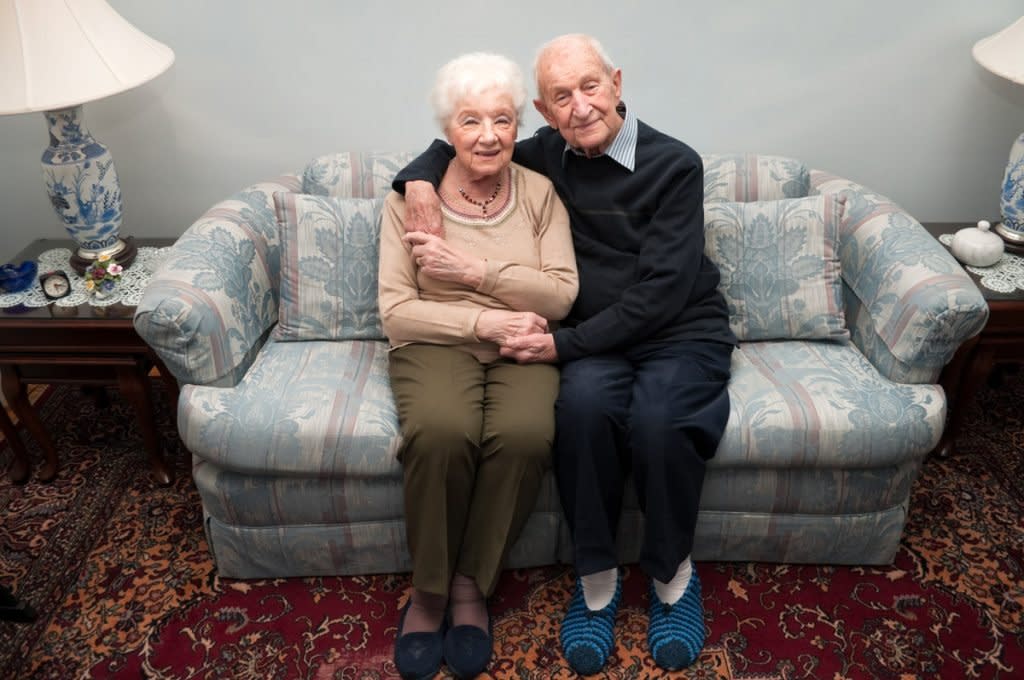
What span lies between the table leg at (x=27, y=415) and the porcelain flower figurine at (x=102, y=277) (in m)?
0.31

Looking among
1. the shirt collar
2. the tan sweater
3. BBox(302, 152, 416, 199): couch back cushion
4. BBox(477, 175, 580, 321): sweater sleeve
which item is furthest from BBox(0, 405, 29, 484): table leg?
the shirt collar

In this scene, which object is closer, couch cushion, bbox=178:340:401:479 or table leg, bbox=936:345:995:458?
couch cushion, bbox=178:340:401:479

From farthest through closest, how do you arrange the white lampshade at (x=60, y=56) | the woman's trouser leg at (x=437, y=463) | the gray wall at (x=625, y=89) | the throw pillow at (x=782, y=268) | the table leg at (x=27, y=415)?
1. the gray wall at (x=625, y=89)
2. the table leg at (x=27, y=415)
3. the throw pillow at (x=782, y=268)
4. the white lampshade at (x=60, y=56)
5. the woman's trouser leg at (x=437, y=463)

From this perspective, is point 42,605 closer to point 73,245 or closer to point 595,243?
point 73,245

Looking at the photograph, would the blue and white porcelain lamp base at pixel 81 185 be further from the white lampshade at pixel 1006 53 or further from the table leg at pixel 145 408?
the white lampshade at pixel 1006 53

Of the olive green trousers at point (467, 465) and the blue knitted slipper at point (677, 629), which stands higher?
the olive green trousers at point (467, 465)

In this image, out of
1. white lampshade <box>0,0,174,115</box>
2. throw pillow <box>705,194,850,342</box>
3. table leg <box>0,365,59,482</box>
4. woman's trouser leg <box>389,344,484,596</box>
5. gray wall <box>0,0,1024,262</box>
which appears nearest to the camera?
woman's trouser leg <box>389,344,484,596</box>

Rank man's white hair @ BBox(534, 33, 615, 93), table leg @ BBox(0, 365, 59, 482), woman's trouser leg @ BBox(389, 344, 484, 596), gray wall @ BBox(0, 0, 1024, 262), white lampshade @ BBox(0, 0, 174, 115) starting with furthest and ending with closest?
gray wall @ BBox(0, 0, 1024, 262)
table leg @ BBox(0, 365, 59, 482)
white lampshade @ BBox(0, 0, 174, 115)
man's white hair @ BBox(534, 33, 615, 93)
woman's trouser leg @ BBox(389, 344, 484, 596)

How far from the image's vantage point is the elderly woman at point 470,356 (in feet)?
5.66

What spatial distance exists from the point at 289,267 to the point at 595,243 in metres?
0.77

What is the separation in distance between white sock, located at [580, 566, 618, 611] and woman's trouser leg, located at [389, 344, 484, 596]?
293 millimetres

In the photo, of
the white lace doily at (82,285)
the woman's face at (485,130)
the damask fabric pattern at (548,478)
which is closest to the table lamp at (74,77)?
the white lace doily at (82,285)

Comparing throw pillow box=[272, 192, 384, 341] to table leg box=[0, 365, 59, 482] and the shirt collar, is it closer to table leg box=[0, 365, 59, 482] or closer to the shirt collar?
the shirt collar

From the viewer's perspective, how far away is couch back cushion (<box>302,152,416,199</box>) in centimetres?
223
